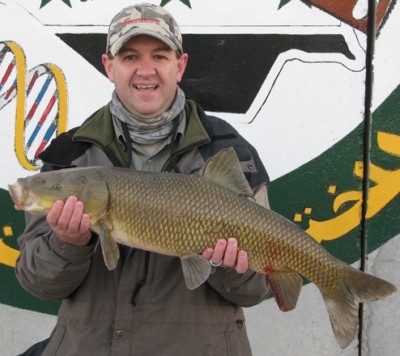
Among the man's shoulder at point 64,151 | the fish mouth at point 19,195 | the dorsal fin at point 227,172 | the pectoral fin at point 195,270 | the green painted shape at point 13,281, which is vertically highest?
the dorsal fin at point 227,172

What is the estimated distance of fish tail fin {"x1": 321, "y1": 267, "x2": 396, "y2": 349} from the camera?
2367mm

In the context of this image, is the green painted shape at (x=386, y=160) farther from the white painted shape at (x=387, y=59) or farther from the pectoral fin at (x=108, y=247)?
the pectoral fin at (x=108, y=247)

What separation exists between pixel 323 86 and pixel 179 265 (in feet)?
4.67

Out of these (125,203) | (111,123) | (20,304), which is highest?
(111,123)

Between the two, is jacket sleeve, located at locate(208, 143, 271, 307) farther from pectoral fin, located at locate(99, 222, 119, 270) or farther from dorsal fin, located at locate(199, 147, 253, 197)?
pectoral fin, located at locate(99, 222, 119, 270)

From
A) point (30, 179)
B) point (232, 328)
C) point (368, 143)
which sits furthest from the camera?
point (368, 143)

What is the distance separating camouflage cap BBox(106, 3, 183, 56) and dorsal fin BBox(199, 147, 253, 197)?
0.57 meters

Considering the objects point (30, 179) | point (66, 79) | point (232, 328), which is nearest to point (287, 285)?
point (232, 328)

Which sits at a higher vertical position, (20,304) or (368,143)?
(368,143)

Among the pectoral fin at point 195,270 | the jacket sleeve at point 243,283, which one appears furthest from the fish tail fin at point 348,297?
the pectoral fin at point 195,270

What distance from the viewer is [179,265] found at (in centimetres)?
247

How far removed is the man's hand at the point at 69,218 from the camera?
2.18 meters

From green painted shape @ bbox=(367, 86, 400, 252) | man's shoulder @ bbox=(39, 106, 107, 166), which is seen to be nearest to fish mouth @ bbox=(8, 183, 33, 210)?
man's shoulder @ bbox=(39, 106, 107, 166)

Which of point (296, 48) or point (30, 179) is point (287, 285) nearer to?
point (30, 179)
